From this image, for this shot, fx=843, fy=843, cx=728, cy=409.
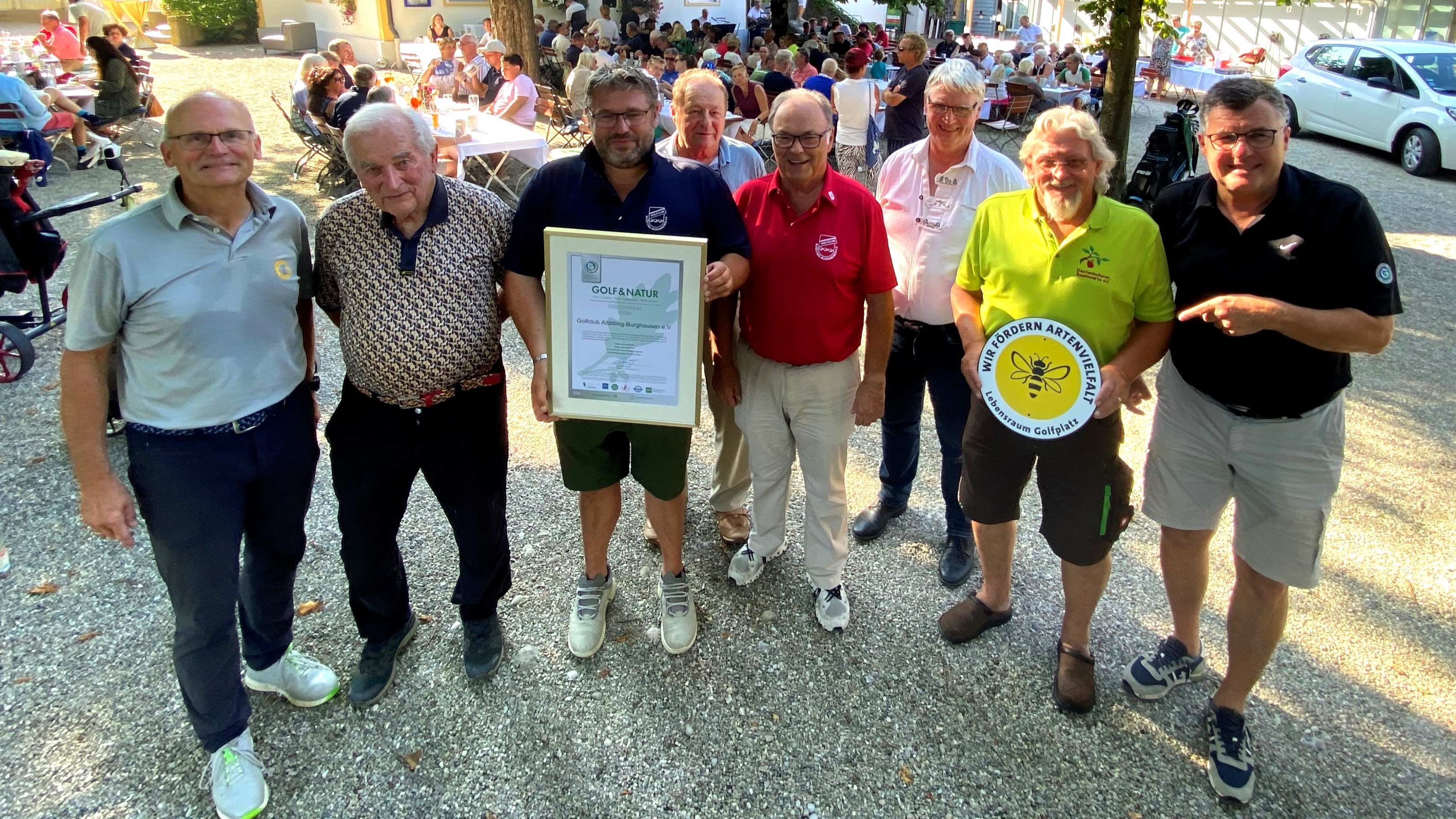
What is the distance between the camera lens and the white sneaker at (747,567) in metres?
3.53

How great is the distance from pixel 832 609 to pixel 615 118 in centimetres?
197

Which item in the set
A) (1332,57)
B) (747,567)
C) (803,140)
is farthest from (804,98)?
(1332,57)

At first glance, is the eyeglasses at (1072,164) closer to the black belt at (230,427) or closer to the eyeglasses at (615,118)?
the eyeglasses at (615,118)

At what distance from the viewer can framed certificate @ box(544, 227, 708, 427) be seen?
251cm

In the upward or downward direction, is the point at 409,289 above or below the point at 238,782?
above

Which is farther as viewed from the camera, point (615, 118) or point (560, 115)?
point (560, 115)

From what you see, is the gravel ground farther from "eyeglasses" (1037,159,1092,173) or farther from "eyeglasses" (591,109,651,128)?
"eyeglasses" (591,109,651,128)

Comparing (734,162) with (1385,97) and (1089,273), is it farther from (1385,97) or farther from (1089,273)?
(1385,97)

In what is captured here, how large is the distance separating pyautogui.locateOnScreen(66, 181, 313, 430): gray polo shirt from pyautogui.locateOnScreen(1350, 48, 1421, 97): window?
1534cm

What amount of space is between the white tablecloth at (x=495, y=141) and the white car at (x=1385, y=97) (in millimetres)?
10327

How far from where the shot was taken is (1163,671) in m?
2.93

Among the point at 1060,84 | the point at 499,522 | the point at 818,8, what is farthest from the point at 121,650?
the point at 818,8

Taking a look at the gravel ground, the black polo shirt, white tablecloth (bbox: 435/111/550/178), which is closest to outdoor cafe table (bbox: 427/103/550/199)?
white tablecloth (bbox: 435/111/550/178)

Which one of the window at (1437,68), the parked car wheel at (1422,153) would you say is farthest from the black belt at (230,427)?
the window at (1437,68)
